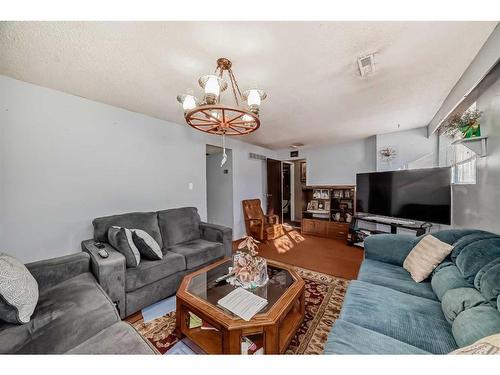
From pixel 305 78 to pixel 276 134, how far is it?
1955mm

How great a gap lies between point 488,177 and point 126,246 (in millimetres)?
3356

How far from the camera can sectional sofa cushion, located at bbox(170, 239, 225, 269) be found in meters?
2.20

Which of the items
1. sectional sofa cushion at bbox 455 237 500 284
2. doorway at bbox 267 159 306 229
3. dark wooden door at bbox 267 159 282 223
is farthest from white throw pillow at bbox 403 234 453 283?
dark wooden door at bbox 267 159 282 223

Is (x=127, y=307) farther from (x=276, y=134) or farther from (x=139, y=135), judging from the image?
(x=276, y=134)

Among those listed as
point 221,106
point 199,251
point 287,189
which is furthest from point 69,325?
point 287,189

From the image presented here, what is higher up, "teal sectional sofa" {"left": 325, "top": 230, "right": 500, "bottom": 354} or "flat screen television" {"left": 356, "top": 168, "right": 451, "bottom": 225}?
"flat screen television" {"left": 356, "top": 168, "right": 451, "bottom": 225}

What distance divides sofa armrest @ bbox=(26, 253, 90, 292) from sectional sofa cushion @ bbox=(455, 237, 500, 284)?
114 inches

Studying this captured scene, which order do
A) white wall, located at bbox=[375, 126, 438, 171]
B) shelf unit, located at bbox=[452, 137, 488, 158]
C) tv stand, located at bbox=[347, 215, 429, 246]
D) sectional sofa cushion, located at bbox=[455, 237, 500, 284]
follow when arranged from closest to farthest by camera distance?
sectional sofa cushion, located at bbox=[455, 237, 500, 284] < shelf unit, located at bbox=[452, 137, 488, 158] < tv stand, located at bbox=[347, 215, 429, 246] < white wall, located at bbox=[375, 126, 438, 171]

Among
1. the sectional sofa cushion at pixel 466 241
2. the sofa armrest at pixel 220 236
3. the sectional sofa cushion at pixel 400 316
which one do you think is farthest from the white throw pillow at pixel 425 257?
the sofa armrest at pixel 220 236

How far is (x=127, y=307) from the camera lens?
66.1 inches

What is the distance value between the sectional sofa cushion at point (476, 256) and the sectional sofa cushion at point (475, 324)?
0.32 metres

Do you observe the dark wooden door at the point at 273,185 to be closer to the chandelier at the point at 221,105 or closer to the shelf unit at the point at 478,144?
the chandelier at the point at 221,105

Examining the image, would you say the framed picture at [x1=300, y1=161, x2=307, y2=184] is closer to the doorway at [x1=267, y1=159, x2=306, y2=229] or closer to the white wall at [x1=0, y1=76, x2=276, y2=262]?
the doorway at [x1=267, y1=159, x2=306, y2=229]

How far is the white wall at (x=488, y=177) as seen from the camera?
1.56 meters
